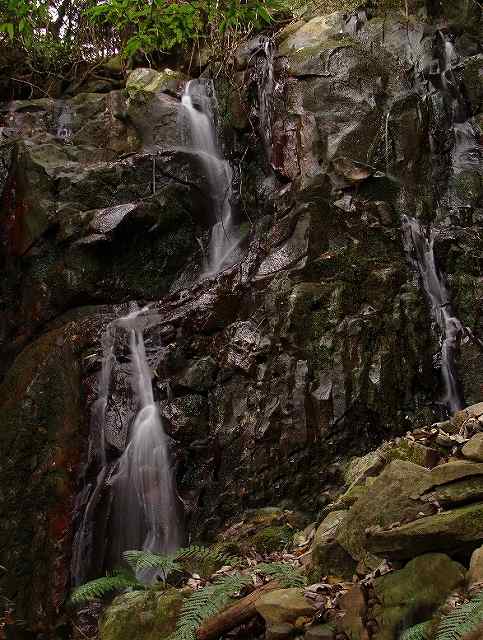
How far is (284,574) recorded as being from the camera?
3.64m

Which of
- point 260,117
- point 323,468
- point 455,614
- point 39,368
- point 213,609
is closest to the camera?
point 455,614

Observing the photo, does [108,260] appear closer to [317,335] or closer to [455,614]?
[317,335]

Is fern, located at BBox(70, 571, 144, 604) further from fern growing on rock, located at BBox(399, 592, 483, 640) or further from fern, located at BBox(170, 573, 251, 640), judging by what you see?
fern growing on rock, located at BBox(399, 592, 483, 640)

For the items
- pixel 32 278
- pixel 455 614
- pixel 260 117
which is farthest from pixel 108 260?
pixel 455 614

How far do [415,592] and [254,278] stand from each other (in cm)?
551

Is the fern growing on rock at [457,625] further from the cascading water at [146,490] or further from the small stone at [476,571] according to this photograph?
the cascading water at [146,490]

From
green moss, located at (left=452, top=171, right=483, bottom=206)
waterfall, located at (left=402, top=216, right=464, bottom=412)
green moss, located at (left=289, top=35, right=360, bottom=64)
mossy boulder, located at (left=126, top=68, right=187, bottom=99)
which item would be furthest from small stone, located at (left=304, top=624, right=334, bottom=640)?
mossy boulder, located at (left=126, top=68, right=187, bottom=99)

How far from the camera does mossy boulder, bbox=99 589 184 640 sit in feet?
12.3

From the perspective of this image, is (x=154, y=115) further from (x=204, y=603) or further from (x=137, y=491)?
(x=204, y=603)

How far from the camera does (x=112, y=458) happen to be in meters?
7.20

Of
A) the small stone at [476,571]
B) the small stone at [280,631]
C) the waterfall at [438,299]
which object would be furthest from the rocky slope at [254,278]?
the small stone at [280,631]

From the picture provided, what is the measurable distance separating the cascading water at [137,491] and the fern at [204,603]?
300cm

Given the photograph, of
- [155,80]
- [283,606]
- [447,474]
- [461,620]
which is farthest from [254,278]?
[155,80]

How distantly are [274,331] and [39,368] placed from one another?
10.2 feet
